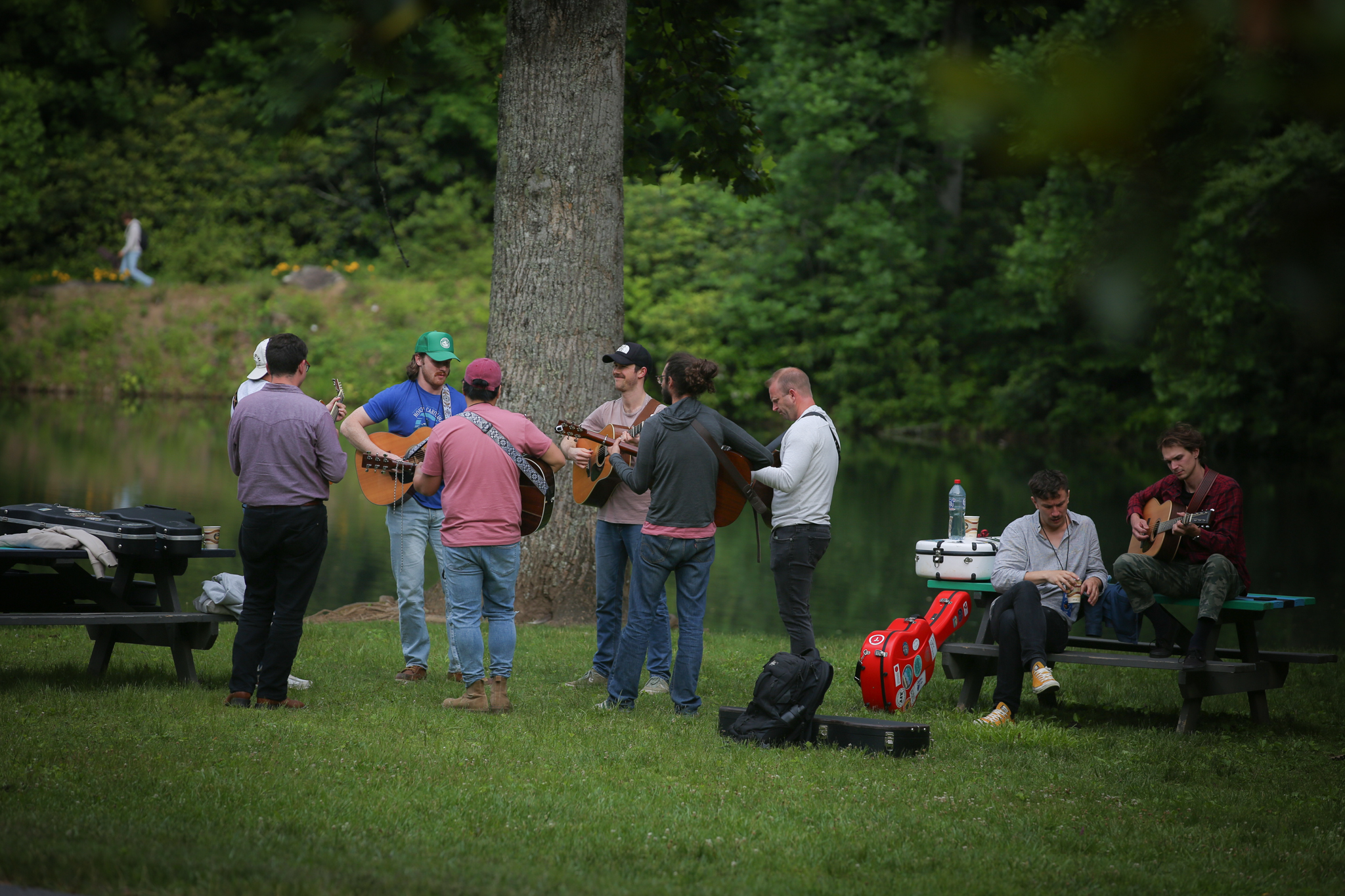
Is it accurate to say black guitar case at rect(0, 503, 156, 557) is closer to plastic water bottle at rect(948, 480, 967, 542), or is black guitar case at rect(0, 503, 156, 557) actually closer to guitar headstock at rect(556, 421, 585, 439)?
guitar headstock at rect(556, 421, 585, 439)

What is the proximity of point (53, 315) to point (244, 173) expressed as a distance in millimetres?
7649

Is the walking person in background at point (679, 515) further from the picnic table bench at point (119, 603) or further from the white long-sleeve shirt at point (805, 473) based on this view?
the picnic table bench at point (119, 603)

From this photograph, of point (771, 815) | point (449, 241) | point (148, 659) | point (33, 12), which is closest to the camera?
point (33, 12)

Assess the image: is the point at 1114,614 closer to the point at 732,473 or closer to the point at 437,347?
the point at 732,473

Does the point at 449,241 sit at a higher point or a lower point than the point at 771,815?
higher

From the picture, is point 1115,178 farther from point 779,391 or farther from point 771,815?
point 779,391

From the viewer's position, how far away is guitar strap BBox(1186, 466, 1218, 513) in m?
7.04

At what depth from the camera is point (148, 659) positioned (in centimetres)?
766

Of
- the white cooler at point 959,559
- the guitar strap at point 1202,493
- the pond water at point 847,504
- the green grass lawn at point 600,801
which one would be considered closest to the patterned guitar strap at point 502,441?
the green grass lawn at point 600,801

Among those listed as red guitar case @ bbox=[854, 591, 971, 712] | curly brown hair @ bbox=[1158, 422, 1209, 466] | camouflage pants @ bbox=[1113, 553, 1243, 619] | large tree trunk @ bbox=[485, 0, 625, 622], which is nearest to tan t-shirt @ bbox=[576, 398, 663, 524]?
red guitar case @ bbox=[854, 591, 971, 712]

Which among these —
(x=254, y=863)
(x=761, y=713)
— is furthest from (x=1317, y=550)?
(x=254, y=863)

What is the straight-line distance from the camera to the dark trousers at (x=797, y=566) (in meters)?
6.80

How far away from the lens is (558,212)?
32.0 ft

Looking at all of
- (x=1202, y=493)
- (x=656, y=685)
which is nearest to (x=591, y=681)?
(x=656, y=685)
